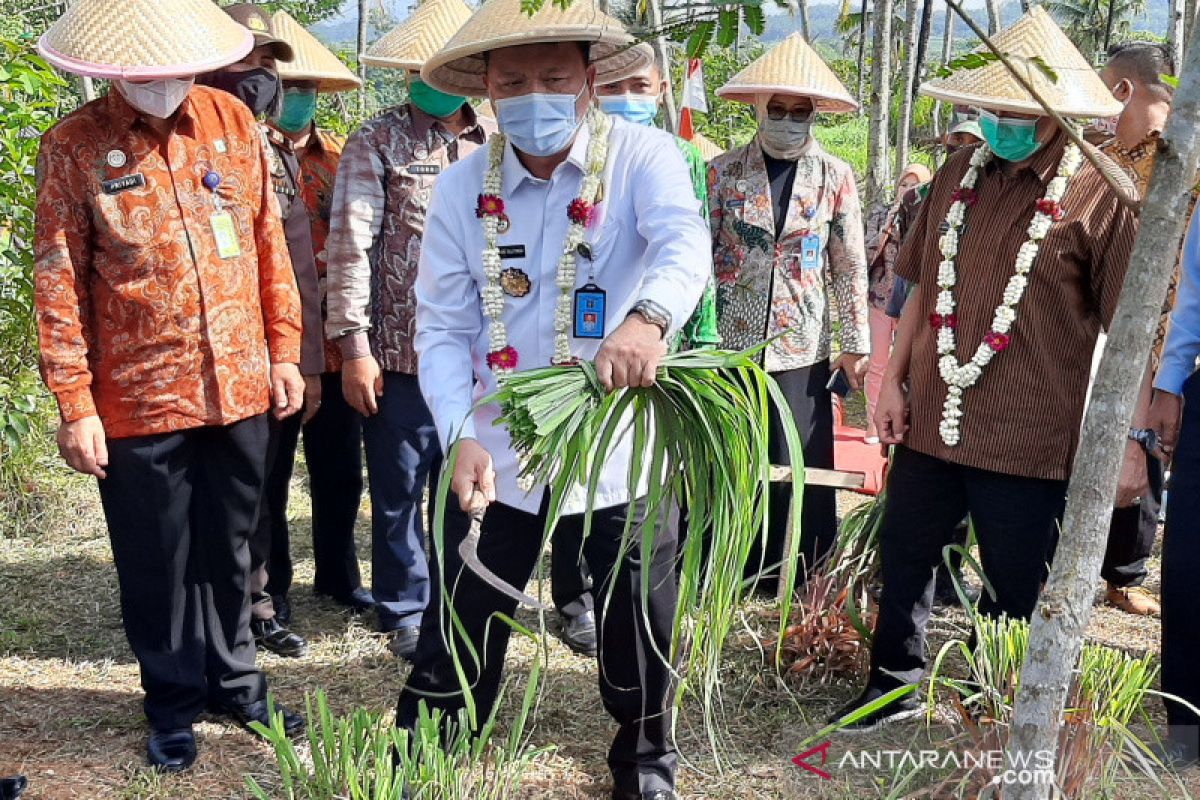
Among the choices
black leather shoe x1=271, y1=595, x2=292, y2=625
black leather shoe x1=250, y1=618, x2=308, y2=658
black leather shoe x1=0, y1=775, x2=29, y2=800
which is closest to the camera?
black leather shoe x1=0, y1=775, x2=29, y2=800

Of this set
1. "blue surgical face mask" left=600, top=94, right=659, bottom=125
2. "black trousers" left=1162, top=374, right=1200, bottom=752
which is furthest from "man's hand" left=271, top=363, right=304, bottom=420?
"black trousers" left=1162, top=374, right=1200, bottom=752

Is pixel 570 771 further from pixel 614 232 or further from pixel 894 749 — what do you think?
pixel 614 232

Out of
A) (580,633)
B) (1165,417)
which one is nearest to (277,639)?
(580,633)

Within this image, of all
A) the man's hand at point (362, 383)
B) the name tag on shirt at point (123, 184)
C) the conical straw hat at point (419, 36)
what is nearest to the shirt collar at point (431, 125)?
the conical straw hat at point (419, 36)

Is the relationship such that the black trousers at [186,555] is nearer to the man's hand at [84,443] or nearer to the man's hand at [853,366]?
the man's hand at [84,443]

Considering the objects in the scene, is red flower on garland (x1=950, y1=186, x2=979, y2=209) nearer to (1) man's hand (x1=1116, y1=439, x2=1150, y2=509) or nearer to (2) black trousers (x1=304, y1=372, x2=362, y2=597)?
(1) man's hand (x1=1116, y1=439, x2=1150, y2=509)

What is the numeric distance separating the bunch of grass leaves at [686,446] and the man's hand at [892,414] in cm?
103

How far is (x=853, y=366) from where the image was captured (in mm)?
Result: 4801

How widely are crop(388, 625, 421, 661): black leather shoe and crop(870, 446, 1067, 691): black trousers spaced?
1.55 metres

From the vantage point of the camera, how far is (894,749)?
3.34 meters

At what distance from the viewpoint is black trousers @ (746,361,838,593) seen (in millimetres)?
4730

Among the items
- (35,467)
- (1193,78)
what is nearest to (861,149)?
(35,467)

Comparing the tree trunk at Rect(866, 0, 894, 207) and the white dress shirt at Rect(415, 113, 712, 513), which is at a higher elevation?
the tree trunk at Rect(866, 0, 894, 207)

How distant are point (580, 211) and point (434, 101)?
1522mm
